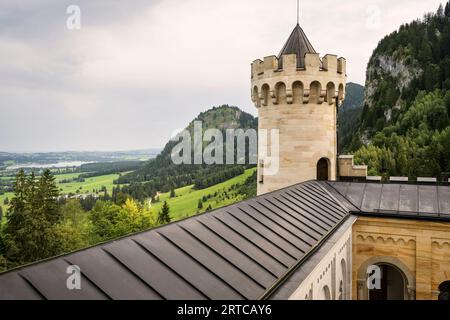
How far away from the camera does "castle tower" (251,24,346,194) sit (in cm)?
1527

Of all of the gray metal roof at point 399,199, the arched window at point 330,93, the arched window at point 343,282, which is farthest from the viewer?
the arched window at point 330,93

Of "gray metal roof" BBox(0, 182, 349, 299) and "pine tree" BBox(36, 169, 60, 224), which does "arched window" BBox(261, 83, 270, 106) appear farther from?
"pine tree" BBox(36, 169, 60, 224)

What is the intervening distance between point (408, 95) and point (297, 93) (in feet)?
447

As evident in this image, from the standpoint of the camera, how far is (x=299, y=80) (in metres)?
15.2

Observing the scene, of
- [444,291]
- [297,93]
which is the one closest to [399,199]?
[444,291]

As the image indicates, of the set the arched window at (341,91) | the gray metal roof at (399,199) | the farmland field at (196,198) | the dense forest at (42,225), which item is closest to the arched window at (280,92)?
the arched window at (341,91)

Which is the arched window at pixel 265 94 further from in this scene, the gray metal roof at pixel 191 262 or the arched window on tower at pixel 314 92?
the gray metal roof at pixel 191 262

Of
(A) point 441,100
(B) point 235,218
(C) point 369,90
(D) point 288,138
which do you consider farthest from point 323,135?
(C) point 369,90

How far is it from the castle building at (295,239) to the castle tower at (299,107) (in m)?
0.04

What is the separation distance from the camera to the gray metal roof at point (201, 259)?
4.00 metres

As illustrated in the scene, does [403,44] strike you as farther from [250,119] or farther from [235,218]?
[235,218]

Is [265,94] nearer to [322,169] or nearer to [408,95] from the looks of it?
[322,169]

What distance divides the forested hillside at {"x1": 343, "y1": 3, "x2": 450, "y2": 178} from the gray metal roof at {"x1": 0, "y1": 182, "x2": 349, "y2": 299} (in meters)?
66.4

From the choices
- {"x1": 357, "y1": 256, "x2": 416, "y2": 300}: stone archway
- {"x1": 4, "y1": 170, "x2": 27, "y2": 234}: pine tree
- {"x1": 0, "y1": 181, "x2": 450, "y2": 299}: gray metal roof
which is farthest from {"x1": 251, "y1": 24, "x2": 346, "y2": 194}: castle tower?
{"x1": 4, "y1": 170, "x2": 27, "y2": 234}: pine tree
